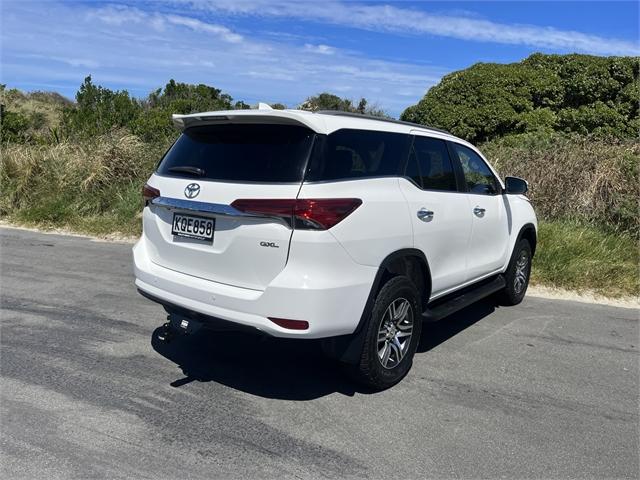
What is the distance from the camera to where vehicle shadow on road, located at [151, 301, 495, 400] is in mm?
3992

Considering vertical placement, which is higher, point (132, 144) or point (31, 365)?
point (132, 144)

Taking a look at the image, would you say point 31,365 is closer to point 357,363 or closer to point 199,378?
point 199,378

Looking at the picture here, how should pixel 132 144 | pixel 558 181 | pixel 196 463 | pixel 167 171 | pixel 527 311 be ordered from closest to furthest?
pixel 196 463 < pixel 167 171 < pixel 527 311 < pixel 558 181 < pixel 132 144

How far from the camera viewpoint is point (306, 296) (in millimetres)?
3305

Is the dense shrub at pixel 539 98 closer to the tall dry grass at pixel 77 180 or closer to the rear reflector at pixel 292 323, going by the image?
the tall dry grass at pixel 77 180

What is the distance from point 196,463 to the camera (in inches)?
120

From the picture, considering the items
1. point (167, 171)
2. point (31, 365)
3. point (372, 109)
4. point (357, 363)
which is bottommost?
point (31, 365)

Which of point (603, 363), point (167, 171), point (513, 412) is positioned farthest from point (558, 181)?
point (167, 171)

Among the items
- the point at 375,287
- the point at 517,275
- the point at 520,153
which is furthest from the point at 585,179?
the point at 375,287

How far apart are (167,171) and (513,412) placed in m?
3.03

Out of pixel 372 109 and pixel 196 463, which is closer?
pixel 196 463

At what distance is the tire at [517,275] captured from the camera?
6.05 metres

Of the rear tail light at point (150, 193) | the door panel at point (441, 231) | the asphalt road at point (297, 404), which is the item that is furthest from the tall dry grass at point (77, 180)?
the door panel at point (441, 231)

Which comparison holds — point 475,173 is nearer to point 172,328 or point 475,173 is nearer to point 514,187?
point 514,187
